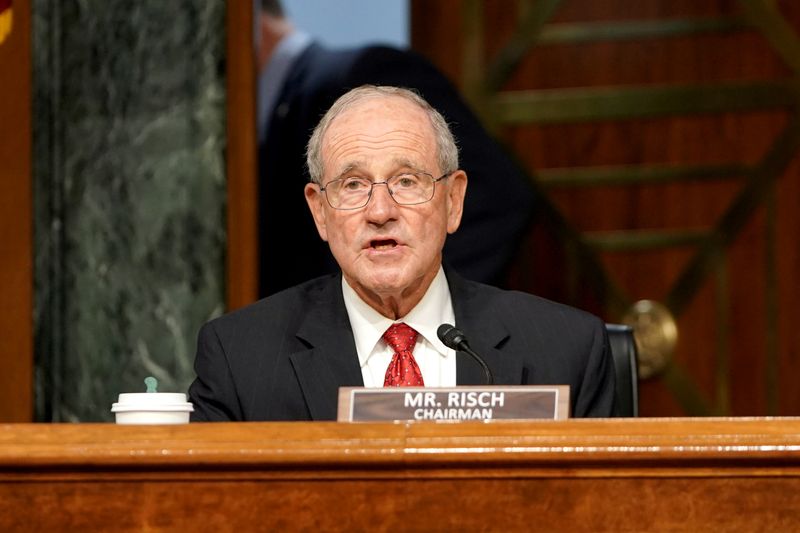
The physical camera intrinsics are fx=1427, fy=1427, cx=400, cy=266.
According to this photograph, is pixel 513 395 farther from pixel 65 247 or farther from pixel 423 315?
pixel 65 247

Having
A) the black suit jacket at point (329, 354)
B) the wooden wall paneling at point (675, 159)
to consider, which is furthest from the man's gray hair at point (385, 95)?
the wooden wall paneling at point (675, 159)

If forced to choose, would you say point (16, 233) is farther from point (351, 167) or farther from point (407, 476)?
point (407, 476)

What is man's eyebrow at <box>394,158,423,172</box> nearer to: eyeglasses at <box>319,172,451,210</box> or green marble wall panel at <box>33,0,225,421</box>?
eyeglasses at <box>319,172,451,210</box>

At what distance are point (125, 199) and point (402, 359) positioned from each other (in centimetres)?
137

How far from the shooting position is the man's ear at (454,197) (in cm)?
260

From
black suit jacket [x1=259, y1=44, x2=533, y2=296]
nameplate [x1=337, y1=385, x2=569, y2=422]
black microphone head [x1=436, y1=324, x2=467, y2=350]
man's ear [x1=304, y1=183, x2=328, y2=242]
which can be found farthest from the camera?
black suit jacket [x1=259, y1=44, x2=533, y2=296]

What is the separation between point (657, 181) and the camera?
4.96 metres

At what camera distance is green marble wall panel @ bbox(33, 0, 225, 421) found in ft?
11.7

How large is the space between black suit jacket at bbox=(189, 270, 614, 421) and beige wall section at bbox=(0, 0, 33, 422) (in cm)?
115

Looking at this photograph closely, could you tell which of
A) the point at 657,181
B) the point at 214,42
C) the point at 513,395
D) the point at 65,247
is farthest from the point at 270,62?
the point at 513,395

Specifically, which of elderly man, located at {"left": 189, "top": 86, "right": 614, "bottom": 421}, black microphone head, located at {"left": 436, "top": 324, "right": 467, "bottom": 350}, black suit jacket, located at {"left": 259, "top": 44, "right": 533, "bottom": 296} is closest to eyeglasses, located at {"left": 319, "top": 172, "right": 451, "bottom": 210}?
elderly man, located at {"left": 189, "top": 86, "right": 614, "bottom": 421}

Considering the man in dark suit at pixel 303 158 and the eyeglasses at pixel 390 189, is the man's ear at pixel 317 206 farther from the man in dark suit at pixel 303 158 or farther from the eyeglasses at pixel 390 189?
the man in dark suit at pixel 303 158

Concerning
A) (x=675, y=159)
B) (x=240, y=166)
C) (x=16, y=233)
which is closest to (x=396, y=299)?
(x=240, y=166)

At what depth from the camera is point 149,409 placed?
184cm
